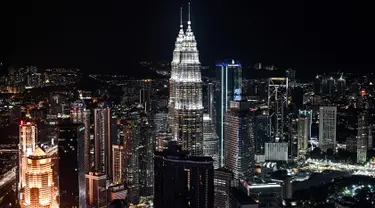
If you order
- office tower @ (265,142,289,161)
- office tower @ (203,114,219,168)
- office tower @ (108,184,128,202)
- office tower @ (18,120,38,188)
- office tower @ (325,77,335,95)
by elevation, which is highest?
office tower @ (325,77,335,95)

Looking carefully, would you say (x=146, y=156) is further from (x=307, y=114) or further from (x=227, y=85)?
(x=307, y=114)

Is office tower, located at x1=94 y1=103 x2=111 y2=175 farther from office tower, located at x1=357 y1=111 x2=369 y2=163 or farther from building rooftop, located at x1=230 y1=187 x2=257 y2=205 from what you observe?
office tower, located at x1=357 y1=111 x2=369 y2=163

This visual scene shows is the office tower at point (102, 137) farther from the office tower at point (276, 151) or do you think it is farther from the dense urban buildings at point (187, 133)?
the office tower at point (276, 151)

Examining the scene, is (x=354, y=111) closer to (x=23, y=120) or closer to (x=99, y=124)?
(x=99, y=124)

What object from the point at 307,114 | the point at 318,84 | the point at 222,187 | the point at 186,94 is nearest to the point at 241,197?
the point at 222,187

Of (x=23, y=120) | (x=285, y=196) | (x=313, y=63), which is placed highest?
(x=313, y=63)

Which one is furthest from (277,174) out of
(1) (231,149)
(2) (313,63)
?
(2) (313,63)

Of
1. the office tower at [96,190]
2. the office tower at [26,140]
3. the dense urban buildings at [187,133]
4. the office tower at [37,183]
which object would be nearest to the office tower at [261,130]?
the dense urban buildings at [187,133]

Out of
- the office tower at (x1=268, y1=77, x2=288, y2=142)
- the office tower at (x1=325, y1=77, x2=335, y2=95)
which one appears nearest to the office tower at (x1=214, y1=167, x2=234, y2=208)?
the office tower at (x1=268, y1=77, x2=288, y2=142)
